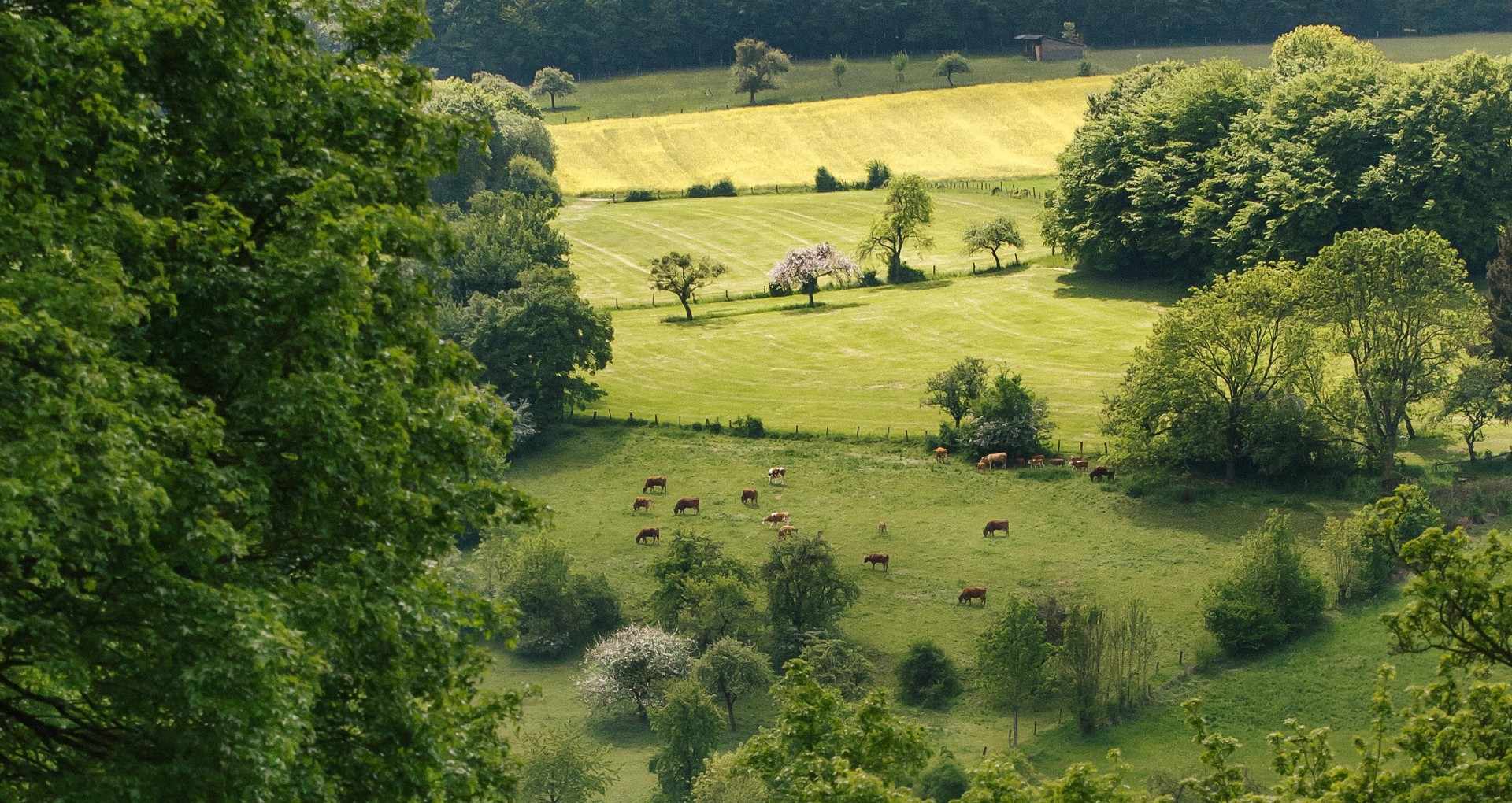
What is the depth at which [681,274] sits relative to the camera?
351 ft

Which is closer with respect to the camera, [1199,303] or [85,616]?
[85,616]

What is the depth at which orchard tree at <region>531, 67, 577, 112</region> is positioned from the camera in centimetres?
18600

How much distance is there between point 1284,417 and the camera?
70.1 meters

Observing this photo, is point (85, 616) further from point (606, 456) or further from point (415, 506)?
point (606, 456)

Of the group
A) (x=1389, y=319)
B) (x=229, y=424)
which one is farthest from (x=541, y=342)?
(x=229, y=424)

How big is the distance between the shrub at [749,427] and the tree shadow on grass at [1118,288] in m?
32.6

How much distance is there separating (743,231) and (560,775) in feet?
297

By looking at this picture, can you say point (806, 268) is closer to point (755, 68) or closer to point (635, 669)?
point (635, 669)

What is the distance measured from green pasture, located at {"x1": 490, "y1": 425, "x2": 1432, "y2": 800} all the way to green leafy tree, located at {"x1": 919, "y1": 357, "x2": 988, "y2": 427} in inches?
111

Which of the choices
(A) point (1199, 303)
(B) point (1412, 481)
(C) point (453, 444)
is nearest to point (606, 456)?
(A) point (1199, 303)

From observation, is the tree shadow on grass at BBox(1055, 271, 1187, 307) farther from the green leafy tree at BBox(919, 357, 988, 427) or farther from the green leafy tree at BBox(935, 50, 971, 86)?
the green leafy tree at BBox(935, 50, 971, 86)

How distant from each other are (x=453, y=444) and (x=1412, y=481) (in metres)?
57.7

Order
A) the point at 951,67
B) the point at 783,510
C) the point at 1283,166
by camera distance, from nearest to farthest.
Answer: the point at 783,510
the point at 1283,166
the point at 951,67

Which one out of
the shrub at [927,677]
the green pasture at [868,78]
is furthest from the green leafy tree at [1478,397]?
the green pasture at [868,78]
